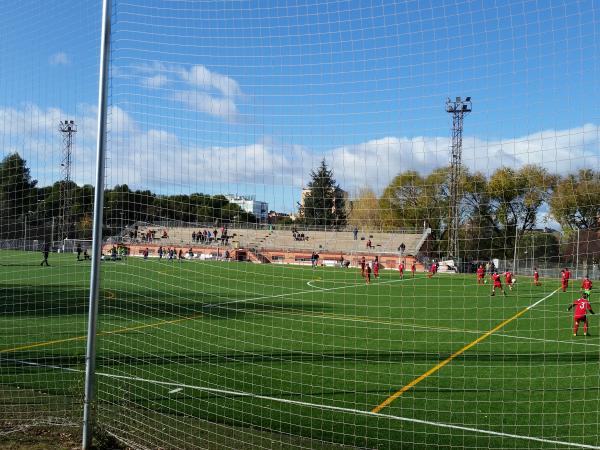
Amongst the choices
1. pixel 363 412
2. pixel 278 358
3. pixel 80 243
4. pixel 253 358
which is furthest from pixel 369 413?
pixel 80 243

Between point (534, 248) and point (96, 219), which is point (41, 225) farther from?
point (534, 248)

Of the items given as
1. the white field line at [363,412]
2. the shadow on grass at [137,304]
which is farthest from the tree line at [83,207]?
the shadow on grass at [137,304]

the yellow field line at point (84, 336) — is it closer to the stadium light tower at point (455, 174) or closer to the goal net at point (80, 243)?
the goal net at point (80, 243)

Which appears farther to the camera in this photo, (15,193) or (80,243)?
(80,243)

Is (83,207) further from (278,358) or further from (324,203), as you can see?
(278,358)

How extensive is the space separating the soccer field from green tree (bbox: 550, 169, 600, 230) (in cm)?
215

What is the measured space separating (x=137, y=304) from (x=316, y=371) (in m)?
8.49

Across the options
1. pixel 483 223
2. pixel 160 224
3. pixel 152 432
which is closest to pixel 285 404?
pixel 152 432

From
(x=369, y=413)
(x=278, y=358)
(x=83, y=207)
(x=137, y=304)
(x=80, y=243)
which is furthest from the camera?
(x=137, y=304)

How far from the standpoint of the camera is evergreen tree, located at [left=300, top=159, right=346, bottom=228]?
17.7ft

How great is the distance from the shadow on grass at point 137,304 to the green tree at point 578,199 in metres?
9.07

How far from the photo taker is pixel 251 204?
567 cm

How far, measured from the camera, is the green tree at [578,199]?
4738 millimetres

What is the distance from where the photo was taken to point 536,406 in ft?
21.5
